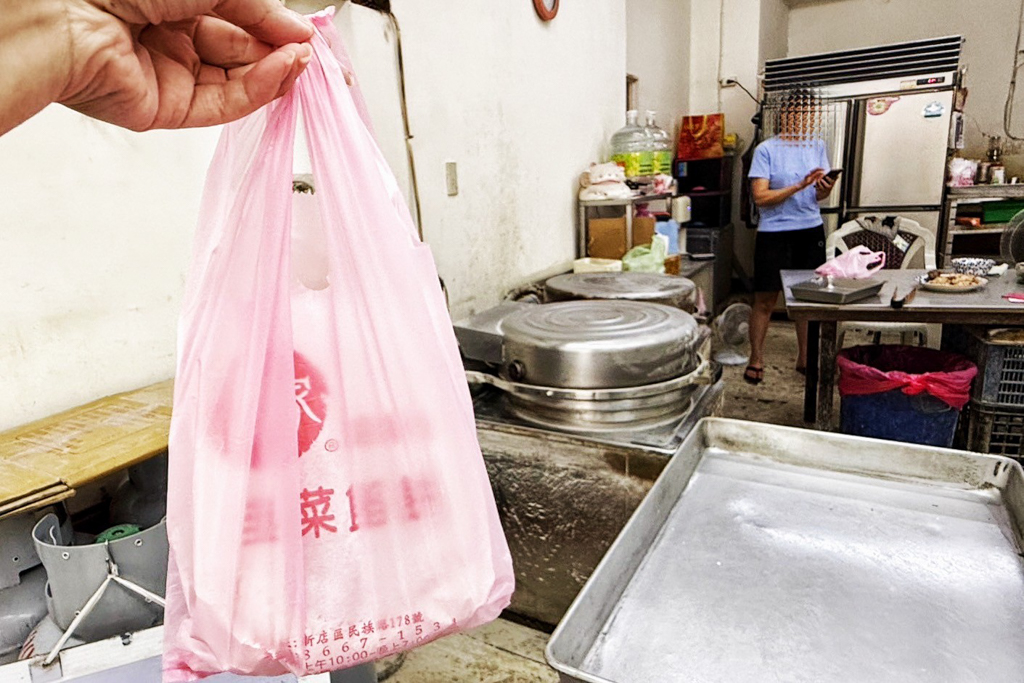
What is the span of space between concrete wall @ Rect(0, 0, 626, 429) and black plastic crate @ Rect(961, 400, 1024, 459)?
77.3 inches

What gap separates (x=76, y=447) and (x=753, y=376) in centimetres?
384

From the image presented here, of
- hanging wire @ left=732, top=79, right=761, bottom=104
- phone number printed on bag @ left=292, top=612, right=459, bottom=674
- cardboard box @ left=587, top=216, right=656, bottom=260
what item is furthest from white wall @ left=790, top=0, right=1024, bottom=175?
phone number printed on bag @ left=292, top=612, right=459, bottom=674

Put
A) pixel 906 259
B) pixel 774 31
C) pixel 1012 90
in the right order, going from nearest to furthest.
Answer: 1. pixel 906 259
2. pixel 1012 90
3. pixel 774 31

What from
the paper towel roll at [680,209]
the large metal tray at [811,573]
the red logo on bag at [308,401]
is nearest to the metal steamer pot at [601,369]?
the large metal tray at [811,573]

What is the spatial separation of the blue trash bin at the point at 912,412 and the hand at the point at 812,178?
1.43m

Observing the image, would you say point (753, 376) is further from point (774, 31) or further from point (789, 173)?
point (774, 31)

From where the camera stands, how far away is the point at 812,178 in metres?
3.67

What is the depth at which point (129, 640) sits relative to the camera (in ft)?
3.29

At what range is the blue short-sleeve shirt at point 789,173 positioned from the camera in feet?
12.6

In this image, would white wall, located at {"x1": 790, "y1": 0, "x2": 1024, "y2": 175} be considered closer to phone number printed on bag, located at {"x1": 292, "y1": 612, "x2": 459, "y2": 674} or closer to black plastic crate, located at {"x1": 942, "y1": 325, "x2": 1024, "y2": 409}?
black plastic crate, located at {"x1": 942, "y1": 325, "x2": 1024, "y2": 409}

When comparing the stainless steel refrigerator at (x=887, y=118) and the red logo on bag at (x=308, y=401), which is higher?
the stainless steel refrigerator at (x=887, y=118)

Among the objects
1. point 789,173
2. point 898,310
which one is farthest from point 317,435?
point 789,173

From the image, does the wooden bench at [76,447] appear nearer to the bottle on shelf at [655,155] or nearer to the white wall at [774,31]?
the bottle on shelf at [655,155]

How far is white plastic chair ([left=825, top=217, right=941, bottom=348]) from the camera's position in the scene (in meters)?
3.33
